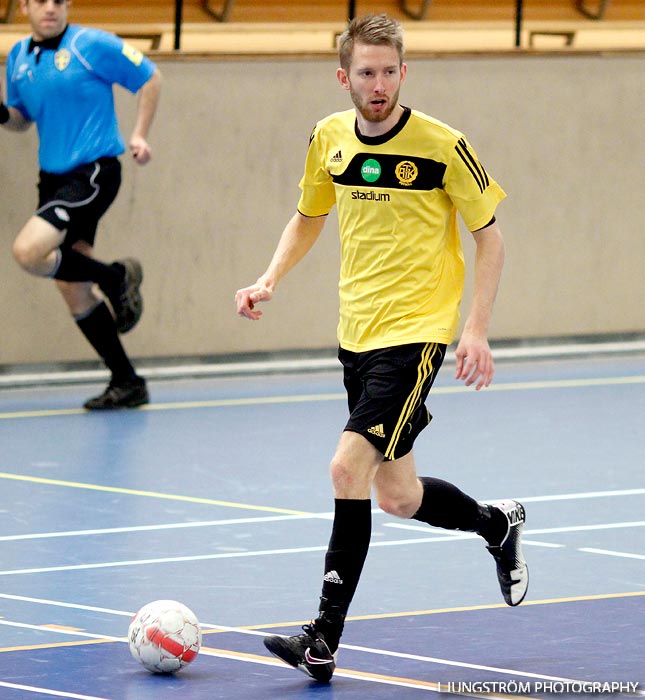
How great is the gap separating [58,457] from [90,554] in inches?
91.6

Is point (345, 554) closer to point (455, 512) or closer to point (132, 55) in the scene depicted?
point (455, 512)

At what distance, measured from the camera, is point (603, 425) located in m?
10.1

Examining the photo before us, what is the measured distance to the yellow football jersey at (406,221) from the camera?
5.44 m

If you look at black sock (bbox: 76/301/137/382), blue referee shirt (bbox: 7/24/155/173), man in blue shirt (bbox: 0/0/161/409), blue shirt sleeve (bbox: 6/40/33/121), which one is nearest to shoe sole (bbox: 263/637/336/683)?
man in blue shirt (bbox: 0/0/161/409)

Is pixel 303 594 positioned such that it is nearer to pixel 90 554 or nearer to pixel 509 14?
pixel 90 554

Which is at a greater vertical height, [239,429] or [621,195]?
[621,195]

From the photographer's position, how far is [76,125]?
34.1 ft

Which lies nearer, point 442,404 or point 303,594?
point 303,594

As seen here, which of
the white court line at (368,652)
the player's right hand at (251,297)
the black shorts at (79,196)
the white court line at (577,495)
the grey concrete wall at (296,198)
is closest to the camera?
the white court line at (368,652)

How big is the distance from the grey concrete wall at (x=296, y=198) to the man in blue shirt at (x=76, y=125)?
1087 millimetres

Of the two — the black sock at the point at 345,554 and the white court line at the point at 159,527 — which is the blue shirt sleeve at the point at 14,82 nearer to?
the white court line at the point at 159,527

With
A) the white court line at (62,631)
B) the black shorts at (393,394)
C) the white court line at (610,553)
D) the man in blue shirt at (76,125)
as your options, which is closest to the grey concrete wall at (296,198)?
the man in blue shirt at (76,125)

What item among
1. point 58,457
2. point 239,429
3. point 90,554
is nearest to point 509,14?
point 239,429

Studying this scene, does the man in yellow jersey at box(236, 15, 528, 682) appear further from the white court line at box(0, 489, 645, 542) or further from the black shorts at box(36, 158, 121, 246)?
the black shorts at box(36, 158, 121, 246)
